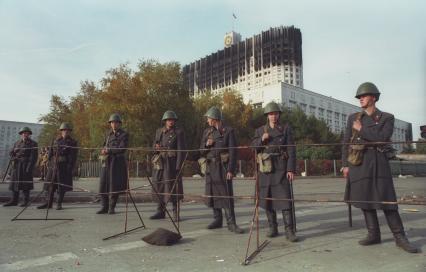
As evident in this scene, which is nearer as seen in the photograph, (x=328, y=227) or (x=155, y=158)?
(x=328, y=227)

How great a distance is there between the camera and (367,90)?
18.7 ft

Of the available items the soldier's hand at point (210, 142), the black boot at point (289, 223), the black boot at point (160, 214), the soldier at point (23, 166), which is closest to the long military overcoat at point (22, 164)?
the soldier at point (23, 166)

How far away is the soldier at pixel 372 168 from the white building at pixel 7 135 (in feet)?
30.3

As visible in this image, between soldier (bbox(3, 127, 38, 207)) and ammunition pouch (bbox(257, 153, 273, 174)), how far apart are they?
6.94m

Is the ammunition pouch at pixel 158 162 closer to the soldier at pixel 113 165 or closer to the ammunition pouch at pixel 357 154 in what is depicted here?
the soldier at pixel 113 165

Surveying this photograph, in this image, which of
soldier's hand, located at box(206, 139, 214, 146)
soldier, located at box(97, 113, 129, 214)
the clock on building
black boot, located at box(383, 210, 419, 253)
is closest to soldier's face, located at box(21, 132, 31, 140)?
soldier, located at box(97, 113, 129, 214)

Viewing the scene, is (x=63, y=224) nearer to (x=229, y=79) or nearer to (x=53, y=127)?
(x=53, y=127)

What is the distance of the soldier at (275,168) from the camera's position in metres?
6.09

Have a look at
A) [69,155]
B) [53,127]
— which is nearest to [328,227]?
[69,155]

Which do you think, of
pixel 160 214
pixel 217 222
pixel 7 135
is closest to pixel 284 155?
pixel 217 222

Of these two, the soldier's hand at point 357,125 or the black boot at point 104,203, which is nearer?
the soldier's hand at point 357,125

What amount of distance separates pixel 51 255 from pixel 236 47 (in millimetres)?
142256

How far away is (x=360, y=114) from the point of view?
5.81 m

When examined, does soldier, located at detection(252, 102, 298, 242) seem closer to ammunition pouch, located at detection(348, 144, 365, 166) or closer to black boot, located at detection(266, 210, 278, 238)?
black boot, located at detection(266, 210, 278, 238)
